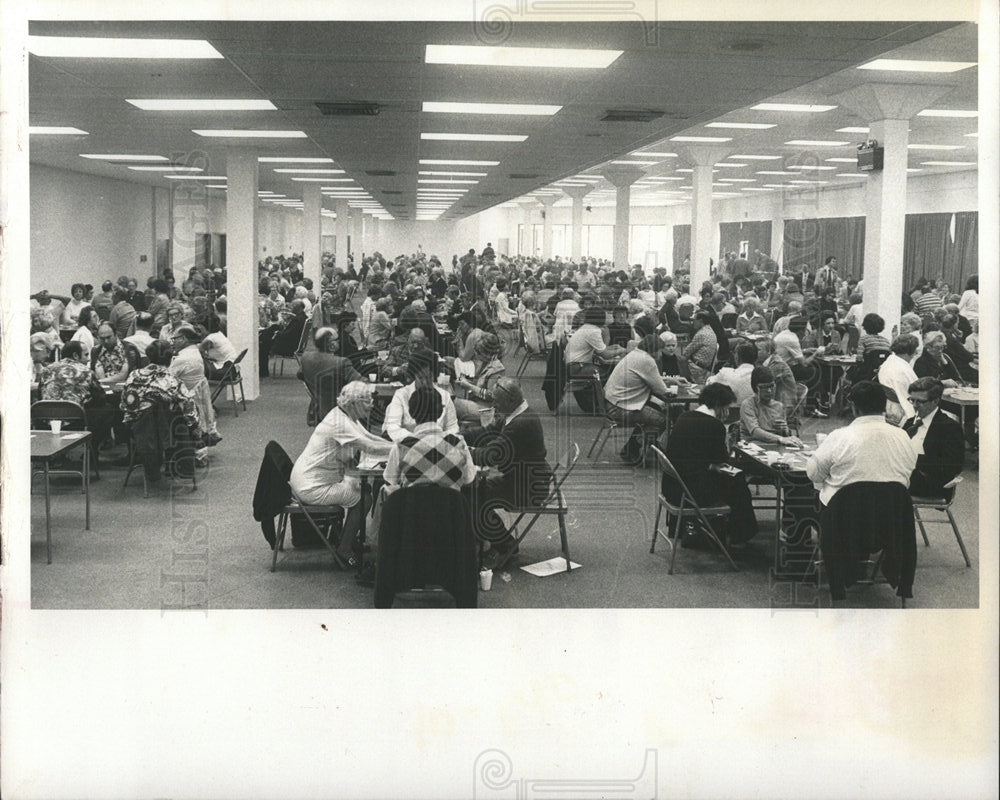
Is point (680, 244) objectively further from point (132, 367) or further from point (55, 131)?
point (132, 367)

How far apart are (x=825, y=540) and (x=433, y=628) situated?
1902 mm

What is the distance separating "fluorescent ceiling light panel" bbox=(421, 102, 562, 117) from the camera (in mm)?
7520

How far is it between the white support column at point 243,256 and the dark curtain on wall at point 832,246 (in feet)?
42.8

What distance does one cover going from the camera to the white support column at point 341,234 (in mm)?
24866

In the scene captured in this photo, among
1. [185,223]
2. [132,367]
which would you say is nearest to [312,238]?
[185,223]

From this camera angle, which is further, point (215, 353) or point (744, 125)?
point (744, 125)

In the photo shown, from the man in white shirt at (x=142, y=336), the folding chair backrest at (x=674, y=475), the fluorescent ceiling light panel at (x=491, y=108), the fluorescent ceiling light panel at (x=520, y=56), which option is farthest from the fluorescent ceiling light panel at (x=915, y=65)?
the man in white shirt at (x=142, y=336)

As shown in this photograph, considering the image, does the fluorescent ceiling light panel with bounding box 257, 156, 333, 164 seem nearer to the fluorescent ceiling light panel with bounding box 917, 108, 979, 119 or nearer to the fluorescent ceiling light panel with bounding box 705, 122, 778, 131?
the fluorescent ceiling light panel with bounding box 705, 122, 778, 131

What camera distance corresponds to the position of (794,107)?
32.5 feet

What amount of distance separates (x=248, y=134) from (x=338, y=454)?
5.37 meters

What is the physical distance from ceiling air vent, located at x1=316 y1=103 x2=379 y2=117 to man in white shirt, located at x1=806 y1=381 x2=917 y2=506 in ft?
14.7

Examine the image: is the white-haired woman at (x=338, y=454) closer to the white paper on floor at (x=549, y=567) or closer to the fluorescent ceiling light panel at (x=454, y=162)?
the white paper on floor at (x=549, y=567)

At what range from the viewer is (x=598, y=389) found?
852 centimetres

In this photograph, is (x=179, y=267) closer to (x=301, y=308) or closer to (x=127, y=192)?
(x=127, y=192)
